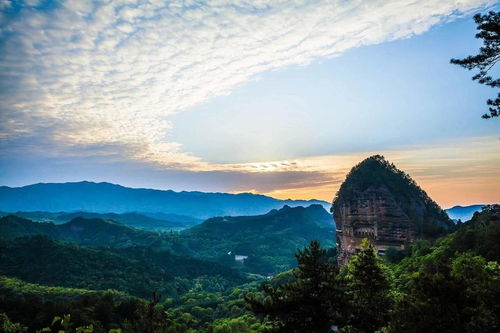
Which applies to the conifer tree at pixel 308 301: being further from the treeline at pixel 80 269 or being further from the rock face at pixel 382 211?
the treeline at pixel 80 269

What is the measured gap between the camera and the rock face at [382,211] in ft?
228

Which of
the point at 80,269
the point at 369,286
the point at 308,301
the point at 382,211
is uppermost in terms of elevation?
the point at 308,301

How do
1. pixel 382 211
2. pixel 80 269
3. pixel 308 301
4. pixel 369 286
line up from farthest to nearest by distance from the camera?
pixel 80 269 → pixel 382 211 → pixel 369 286 → pixel 308 301

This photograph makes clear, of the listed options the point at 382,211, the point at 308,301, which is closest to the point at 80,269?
the point at 382,211

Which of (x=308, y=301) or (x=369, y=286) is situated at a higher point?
(x=308, y=301)

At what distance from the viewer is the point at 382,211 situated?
236ft

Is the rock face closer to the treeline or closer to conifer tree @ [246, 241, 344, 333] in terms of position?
conifer tree @ [246, 241, 344, 333]

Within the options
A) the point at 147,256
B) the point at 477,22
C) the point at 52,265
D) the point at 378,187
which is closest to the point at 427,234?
the point at 378,187

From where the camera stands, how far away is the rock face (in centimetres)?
6956

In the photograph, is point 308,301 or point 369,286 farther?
point 369,286

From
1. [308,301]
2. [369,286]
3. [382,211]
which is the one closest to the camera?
[308,301]

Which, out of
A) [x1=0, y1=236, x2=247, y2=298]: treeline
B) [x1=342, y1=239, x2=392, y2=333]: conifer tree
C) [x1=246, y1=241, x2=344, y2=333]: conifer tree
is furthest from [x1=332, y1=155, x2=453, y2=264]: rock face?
[x1=0, y1=236, x2=247, y2=298]: treeline

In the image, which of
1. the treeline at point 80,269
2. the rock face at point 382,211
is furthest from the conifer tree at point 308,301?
the treeline at point 80,269

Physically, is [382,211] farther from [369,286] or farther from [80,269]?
[80,269]
